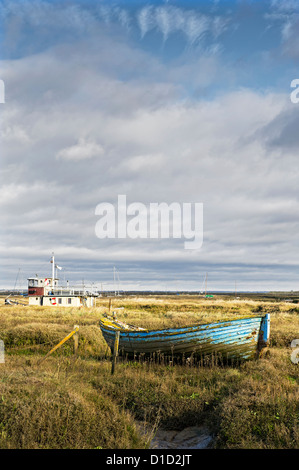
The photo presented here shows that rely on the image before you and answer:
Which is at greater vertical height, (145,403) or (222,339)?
(222,339)

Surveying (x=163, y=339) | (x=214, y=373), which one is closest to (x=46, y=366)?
(x=163, y=339)

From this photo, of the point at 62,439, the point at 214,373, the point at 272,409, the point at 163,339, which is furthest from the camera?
the point at 163,339

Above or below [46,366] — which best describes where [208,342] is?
above

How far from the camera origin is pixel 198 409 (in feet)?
26.4

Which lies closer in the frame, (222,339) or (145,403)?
(145,403)

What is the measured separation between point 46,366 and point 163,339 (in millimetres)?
4154

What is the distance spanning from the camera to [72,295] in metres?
50.2

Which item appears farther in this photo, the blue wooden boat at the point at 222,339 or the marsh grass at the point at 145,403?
the blue wooden boat at the point at 222,339

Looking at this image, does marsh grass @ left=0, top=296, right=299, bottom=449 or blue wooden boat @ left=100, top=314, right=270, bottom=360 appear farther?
blue wooden boat @ left=100, top=314, right=270, bottom=360
